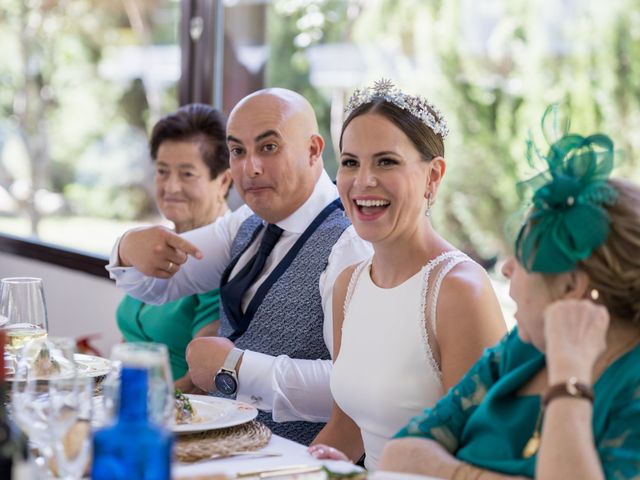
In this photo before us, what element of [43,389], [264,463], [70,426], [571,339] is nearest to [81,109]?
[264,463]

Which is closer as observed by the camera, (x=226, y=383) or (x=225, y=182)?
(x=226, y=383)

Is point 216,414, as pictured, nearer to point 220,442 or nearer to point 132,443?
point 220,442

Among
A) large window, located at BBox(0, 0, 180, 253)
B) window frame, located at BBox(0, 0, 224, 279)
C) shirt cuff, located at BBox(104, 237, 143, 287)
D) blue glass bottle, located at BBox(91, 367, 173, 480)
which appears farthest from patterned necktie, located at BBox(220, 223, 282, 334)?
large window, located at BBox(0, 0, 180, 253)

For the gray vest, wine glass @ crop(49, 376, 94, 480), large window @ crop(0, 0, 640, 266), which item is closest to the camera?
wine glass @ crop(49, 376, 94, 480)

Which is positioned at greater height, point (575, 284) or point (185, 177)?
point (185, 177)

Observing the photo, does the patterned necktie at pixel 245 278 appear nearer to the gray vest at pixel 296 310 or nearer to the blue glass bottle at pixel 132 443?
the gray vest at pixel 296 310

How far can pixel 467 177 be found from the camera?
4016 mm

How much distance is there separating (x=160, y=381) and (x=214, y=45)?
3546mm

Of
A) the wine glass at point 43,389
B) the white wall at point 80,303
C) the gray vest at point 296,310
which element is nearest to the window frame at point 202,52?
the white wall at point 80,303

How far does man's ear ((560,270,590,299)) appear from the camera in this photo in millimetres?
1543

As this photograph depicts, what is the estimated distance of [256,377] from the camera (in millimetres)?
2557

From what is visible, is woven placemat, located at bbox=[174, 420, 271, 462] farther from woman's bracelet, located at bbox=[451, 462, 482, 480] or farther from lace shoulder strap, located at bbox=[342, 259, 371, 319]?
lace shoulder strap, located at bbox=[342, 259, 371, 319]

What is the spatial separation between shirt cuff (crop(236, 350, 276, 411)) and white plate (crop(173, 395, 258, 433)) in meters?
0.43

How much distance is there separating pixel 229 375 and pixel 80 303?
2917 mm
